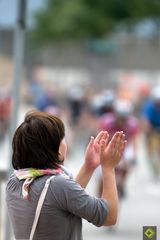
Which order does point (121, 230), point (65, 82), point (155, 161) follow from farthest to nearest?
point (65, 82) → point (155, 161) → point (121, 230)

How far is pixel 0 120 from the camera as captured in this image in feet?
79.0

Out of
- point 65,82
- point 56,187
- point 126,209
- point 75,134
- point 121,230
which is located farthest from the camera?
Answer: point 65,82

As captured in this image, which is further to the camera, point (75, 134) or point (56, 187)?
point (75, 134)

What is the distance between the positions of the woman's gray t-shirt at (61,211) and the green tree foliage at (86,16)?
45686mm

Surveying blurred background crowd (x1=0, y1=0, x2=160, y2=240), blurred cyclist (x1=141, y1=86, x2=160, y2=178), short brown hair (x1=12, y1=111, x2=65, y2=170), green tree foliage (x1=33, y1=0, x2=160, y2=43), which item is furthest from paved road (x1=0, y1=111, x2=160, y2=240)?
green tree foliage (x1=33, y1=0, x2=160, y2=43)

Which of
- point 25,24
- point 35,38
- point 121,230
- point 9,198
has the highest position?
point 35,38

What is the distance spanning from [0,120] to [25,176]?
19928mm

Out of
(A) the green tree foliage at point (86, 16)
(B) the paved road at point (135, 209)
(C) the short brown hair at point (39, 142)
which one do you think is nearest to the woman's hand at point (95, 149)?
(C) the short brown hair at point (39, 142)

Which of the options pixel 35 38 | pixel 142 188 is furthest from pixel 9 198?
pixel 35 38

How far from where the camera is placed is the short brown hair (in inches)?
164

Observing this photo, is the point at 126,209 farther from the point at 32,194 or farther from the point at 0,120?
the point at 0,120

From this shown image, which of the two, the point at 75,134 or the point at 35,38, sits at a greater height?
the point at 35,38

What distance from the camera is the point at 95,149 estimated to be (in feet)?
14.3

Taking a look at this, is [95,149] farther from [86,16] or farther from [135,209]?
[86,16]
